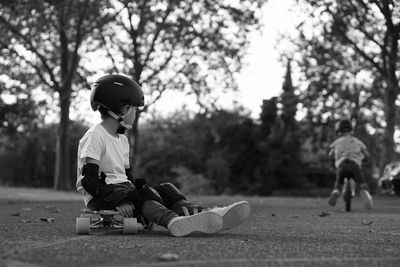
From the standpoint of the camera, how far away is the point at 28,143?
5722 centimetres

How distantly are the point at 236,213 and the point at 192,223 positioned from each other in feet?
1.91

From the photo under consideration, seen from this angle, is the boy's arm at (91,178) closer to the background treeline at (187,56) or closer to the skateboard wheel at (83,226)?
the skateboard wheel at (83,226)

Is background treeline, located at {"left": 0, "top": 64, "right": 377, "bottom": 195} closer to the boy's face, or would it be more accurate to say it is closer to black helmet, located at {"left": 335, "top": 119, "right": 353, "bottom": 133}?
black helmet, located at {"left": 335, "top": 119, "right": 353, "bottom": 133}

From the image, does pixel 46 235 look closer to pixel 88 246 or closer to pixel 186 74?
pixel 88 246

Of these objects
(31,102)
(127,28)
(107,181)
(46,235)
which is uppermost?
(127,28)

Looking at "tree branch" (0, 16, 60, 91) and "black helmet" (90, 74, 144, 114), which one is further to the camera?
"tree branch" (0, 16, 60, 91)

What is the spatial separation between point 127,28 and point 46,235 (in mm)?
21786

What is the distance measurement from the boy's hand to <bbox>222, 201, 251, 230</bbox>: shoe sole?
32.1 inches

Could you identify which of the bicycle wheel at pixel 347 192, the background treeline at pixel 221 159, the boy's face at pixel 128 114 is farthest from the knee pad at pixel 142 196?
the background treeline at pixel 221 159

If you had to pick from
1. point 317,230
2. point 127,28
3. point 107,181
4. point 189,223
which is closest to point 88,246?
point 189,223

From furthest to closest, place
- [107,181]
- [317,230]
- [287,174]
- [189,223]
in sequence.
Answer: [287,174] < [317,230] < [107,181] < [189,223]

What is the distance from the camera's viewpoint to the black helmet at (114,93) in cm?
677

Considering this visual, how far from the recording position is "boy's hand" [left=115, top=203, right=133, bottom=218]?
634 centimetres

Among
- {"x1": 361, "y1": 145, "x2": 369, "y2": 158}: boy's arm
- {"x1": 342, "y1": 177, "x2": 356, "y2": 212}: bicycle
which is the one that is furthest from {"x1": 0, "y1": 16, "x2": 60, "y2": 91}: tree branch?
{"x1": 342, "y1": 177, "x2": 356, "y2": 212}: bicycle
